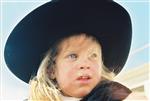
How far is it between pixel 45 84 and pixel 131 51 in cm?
54

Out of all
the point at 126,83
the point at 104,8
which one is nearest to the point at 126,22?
the point at 104,8

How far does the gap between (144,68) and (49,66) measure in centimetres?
56

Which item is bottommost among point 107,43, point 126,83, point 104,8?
point 126,83

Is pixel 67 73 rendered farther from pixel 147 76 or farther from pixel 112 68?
pixel 147 76

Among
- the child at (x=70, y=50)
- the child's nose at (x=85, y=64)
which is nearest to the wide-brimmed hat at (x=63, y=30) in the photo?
the child at (x=70, y=50)

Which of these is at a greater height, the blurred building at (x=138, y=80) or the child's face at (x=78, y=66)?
the child's face at (x=78, y=66)

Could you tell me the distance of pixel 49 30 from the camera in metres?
3.15

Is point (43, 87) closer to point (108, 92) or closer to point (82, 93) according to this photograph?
point (82, 93)

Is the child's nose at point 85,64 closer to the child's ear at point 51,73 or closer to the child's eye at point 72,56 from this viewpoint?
the child's eye at point 72,56

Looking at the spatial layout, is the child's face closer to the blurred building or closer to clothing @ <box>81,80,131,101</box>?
clothing @ <box>81,80,131,101</box>

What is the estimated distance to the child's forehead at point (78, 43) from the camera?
315 centimetres

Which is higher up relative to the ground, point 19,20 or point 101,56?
point 19,20

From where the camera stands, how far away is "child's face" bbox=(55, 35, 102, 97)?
3.13 m

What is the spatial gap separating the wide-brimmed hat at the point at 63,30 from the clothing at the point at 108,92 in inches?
3.6
